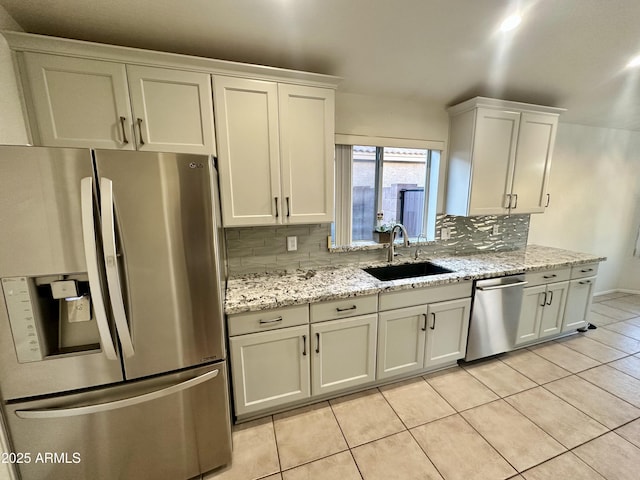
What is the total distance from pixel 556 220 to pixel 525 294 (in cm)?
177

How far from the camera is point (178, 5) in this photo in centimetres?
138

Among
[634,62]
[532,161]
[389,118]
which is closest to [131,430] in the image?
[389,118]

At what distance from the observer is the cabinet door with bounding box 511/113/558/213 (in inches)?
98.5

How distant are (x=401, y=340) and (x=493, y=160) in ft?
6.17

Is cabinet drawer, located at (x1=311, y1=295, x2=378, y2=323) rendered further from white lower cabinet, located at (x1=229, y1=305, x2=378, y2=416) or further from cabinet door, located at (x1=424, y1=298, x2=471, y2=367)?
cabinet door, located at (x1=424, y1=298, x2=471, y2=367)

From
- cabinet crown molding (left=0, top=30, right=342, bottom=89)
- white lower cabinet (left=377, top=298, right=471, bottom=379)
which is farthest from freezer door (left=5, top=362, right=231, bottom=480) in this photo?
cabinet crown molding (left=0, top=30, right=342, bottom=89)

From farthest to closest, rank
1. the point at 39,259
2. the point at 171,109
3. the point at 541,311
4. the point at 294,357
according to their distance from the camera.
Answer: the point at 541,311 → the point at 294,357 → the point at 171,109 → the point at 39,259

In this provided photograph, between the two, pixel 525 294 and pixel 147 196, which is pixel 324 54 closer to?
pixel 147 196

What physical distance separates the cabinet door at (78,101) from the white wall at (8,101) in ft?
0.18

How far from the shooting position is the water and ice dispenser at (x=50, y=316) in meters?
1.04

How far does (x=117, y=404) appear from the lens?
1.19 meters

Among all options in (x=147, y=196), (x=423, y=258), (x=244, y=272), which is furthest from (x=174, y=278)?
(x=423, y=258)

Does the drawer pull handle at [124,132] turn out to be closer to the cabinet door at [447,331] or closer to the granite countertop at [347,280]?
the granite countertop at [347,280]

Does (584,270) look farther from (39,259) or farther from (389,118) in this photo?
(39,259)
